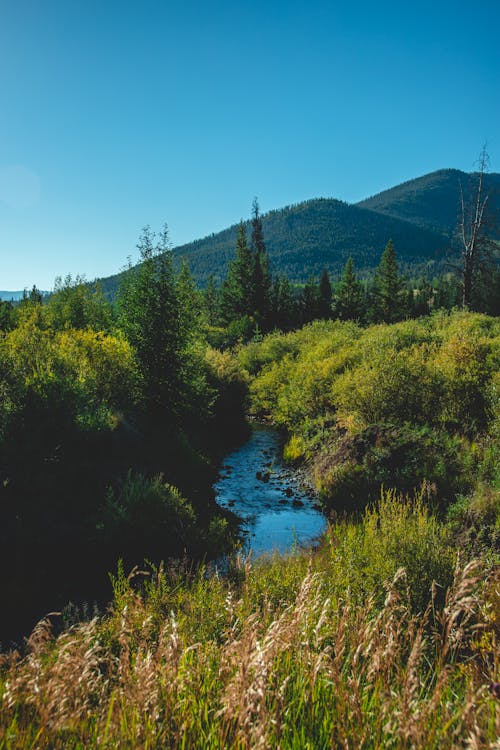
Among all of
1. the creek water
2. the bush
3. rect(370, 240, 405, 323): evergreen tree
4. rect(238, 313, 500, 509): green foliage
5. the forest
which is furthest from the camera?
rect(370, 240, 405, 323): evergreen tree

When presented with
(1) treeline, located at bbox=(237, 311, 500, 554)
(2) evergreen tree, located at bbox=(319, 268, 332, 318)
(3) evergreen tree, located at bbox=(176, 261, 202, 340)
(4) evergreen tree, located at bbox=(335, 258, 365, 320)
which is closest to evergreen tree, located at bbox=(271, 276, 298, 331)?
(2) evergreen tree, located at bbox=(319, 268, 332, 318)

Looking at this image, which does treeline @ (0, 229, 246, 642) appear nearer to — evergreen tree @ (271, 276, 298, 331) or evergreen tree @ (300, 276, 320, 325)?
evergreen tree @ (271, 276, 298, 331)

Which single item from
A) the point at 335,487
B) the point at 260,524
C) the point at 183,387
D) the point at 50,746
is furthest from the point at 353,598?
the point at 183,387

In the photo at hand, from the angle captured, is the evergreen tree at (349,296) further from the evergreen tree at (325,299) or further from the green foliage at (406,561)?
the green foliage at (406,561)

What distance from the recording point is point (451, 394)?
16125 mm

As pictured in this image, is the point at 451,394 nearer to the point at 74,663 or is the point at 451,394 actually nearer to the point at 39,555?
the point at 39,555

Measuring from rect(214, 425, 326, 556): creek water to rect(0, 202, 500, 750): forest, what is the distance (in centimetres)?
63

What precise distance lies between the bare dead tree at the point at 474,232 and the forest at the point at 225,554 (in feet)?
33.6

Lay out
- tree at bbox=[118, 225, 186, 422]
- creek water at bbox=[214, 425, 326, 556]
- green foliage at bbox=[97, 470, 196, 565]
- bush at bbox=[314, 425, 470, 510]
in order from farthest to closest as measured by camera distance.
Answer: tree at bbox=[118, 225, 186, 422] → bush at bbox=[314, 425, 470, 510] → creek water at bbox=[214, 425, 326, 556] → green foliage at bbox=[97, 470, 196, 565]

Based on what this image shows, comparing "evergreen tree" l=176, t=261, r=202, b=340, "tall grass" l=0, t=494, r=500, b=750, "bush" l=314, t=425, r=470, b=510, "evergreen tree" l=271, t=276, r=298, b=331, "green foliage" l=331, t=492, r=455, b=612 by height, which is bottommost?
"bush" l=314, t=425, r=470, b=510

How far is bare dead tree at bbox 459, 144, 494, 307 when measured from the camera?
3127cm

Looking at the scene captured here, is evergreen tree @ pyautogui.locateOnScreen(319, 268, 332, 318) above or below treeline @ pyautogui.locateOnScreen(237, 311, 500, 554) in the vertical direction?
above

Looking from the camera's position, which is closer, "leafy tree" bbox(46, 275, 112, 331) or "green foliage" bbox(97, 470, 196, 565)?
"green foliage" bbox(97, 470, 196, 565)

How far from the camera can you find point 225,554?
960 centimetres
